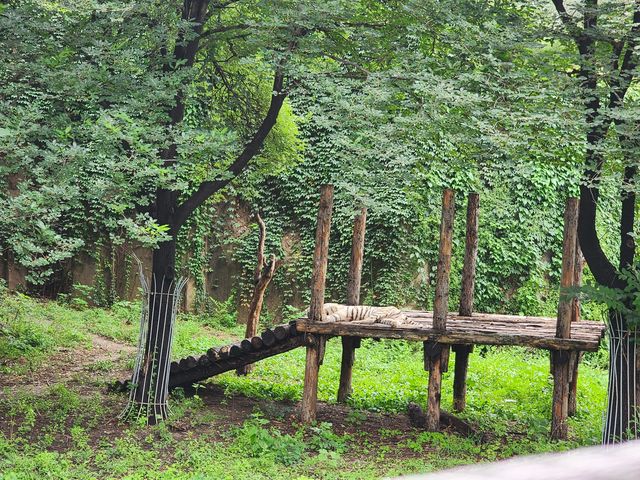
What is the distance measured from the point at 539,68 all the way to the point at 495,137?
144 cm

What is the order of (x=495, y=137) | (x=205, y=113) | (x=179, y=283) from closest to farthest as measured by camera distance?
(x=495, y=137)
(x=179, y=283)
(x=205, y=113)

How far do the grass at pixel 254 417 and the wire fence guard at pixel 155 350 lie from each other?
35cm

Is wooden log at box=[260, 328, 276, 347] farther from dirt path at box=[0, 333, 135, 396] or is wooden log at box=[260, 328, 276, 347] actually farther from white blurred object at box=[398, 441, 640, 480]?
white blurred object at box=[398, 441, 640, 480]

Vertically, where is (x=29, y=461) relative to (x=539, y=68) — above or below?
below

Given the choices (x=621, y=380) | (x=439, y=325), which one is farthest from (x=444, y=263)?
(x=621, y=380)

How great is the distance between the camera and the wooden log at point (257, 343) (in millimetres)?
10461

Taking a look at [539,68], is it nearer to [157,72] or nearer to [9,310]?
[157,72]

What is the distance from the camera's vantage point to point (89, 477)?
24.3 feet

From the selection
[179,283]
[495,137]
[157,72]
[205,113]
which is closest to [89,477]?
[179,283]

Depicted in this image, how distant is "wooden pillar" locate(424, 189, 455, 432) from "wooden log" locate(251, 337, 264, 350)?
2199mm

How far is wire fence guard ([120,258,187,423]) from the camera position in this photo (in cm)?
947

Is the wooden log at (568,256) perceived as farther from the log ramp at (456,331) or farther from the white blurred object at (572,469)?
the white blurred object at (572,469)

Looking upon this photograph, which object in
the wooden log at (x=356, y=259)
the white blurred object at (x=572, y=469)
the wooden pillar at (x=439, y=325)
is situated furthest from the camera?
the wooden log at (x=356, y=259)

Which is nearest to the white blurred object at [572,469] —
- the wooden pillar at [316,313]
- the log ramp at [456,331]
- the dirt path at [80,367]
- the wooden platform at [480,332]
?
the log ramp at [456,331]
